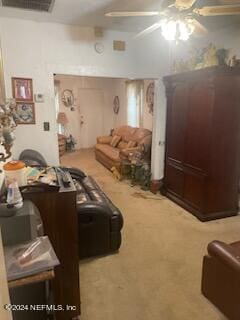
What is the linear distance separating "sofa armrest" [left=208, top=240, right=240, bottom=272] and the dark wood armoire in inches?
67.1

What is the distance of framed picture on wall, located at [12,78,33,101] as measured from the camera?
3.27 meters

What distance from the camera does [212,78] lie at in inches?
119

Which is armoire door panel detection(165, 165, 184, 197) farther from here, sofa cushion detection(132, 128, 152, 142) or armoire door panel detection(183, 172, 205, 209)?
sofa cushion detection(132, 128, 152, 142)

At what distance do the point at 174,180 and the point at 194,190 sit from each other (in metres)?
0.56

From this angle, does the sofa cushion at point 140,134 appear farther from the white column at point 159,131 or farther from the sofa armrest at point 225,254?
the sofa armrest at point 225,254

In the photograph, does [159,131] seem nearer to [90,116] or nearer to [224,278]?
[224,278]

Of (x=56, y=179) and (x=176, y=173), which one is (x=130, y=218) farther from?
(x=56, y=179)

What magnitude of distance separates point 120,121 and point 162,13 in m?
6.18

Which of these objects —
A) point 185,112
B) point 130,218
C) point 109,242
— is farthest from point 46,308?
point 185,112

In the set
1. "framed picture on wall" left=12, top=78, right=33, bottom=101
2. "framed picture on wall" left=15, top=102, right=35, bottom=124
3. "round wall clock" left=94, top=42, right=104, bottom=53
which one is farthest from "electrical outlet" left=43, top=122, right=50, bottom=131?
"round wall clock" left=94, top=42, right=104, bottom=53

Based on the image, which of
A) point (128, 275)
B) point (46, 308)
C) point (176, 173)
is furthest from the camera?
point (176, 173)

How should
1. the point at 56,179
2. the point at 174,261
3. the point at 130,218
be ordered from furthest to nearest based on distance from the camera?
the point at 130,218, the point at 174,261, the point at 56,179

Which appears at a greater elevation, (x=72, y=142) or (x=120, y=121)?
(x=120, y=121)

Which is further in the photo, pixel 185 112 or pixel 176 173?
pixel 176 173
